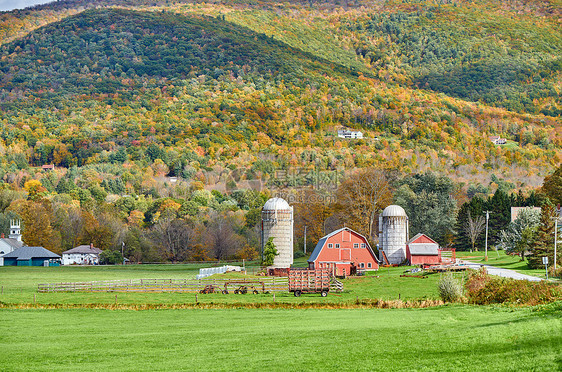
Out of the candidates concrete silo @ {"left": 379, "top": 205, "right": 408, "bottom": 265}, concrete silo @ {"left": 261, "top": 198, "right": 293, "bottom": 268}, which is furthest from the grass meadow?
concrete silo @ {"left": 379, "top": 205, "right": 408, "bottom": 265}

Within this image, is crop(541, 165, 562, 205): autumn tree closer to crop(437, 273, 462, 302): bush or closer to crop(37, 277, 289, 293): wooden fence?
crop(37, 277, 289, 293): wooden fence

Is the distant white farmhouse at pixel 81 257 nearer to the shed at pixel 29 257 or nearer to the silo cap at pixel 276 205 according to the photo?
the shed at pixel 29 257

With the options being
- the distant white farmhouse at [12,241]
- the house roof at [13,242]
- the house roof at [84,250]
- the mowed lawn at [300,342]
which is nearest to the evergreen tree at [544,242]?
the mowed lawn at [300,342]

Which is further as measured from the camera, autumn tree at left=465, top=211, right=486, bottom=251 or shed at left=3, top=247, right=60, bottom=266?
shed at left=3, top=247, right=60, bottom=266

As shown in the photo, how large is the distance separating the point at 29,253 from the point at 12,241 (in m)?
6.43

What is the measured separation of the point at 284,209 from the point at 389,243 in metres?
11.5

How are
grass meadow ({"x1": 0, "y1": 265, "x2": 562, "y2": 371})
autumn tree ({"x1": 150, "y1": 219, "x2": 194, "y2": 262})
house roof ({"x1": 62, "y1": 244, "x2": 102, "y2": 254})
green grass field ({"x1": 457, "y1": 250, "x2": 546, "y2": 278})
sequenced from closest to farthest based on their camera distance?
grass meadow ({"x1": 0, "y1": 265, "x2": 562, "y2": 371}) < green grass field ({"x1": 457, "y1": 250, "x2": 546, "y2": 278}) < house roof ({"x1": 62, "y1": 244, "x2": 102, "y2": 254}) < autumn tree ({"x1": 150, "y1": 219, "x2": 194, "y2": 262})

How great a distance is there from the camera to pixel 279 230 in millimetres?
75312

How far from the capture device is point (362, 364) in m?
19.1

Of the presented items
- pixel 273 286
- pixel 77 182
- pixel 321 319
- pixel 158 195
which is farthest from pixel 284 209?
pixel 77 182

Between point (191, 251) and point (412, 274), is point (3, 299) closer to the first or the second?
point (412, 274)

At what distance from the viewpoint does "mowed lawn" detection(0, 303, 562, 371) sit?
18672 millimetres

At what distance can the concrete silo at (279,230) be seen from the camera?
74750mm

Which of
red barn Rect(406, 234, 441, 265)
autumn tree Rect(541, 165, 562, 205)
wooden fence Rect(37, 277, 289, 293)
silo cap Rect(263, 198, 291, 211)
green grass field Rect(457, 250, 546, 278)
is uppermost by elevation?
autumn tree Rect(541, 165, 562, 205)
